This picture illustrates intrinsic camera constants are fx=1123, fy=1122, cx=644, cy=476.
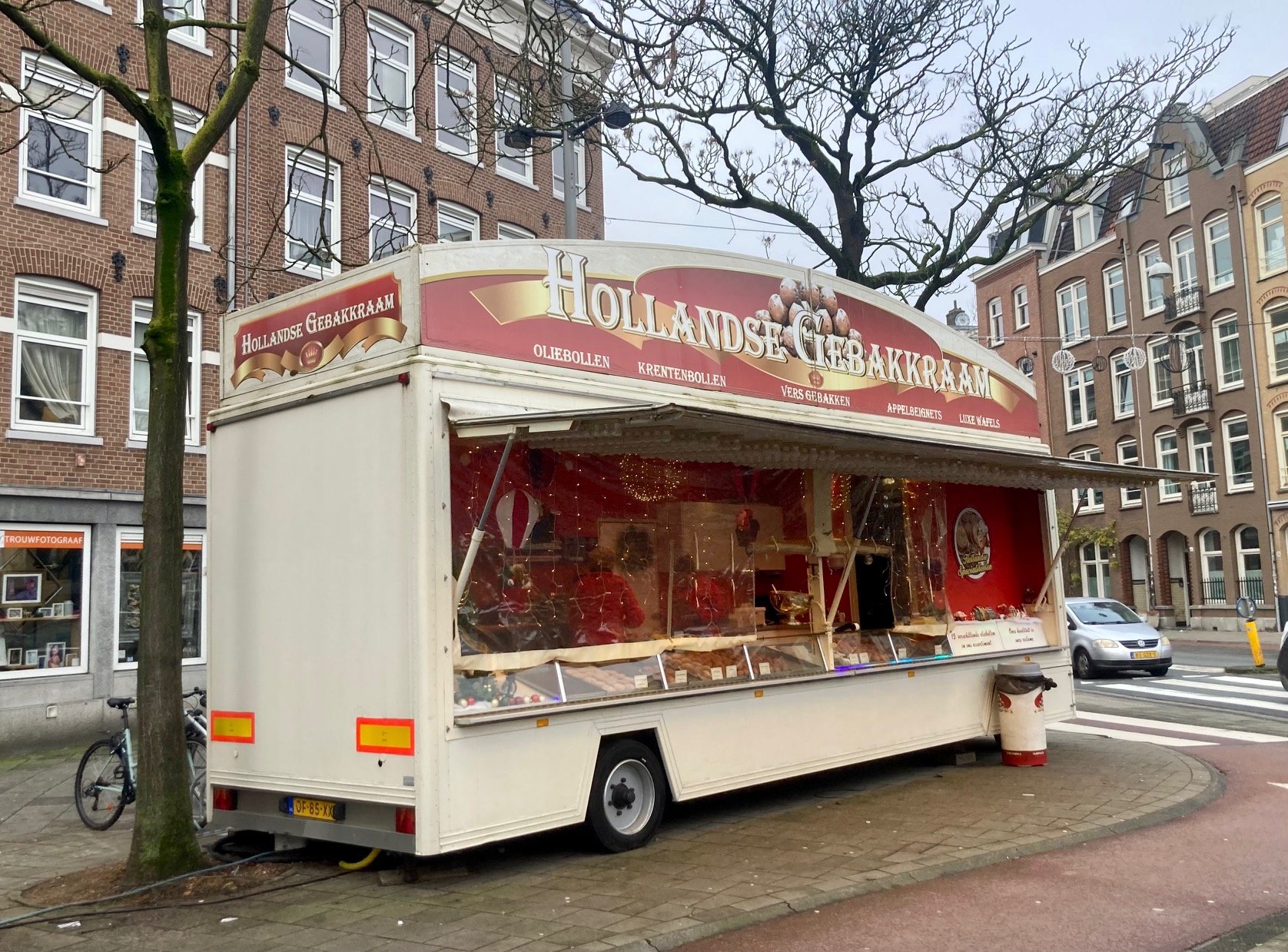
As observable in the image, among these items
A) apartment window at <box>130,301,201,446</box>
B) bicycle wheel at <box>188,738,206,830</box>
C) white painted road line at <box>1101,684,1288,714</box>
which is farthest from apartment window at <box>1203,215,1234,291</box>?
bicycle wheel at <box>188,738,206,830</box>

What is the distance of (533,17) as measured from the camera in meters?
8.74

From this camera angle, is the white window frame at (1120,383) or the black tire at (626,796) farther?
the white window frame at (1120,383)

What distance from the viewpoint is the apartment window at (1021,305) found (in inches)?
1745

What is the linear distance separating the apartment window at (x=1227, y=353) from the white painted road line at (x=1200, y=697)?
20.1 m

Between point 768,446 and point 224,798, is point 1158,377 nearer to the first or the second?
point 768,446

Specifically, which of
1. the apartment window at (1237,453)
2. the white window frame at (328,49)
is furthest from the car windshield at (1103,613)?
the apartment window at (1237,453)

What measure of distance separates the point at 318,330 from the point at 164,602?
1.89 meters

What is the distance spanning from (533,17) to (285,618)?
500 cm

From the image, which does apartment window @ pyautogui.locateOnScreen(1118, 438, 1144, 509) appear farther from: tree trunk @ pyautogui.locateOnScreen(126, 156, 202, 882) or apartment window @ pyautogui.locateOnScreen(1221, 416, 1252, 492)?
tree trunk @ pyautogui.locateOnScreen(126, 156, 202, 882)

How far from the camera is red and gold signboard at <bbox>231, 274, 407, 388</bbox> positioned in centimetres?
666

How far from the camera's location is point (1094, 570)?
4112 centimetres

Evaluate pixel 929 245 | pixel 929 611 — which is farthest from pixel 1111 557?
pixel 929 611

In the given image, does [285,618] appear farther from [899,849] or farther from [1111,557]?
[1111,557]

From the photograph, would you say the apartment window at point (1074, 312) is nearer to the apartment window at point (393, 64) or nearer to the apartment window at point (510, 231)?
the apartment window at point (510, 231)
